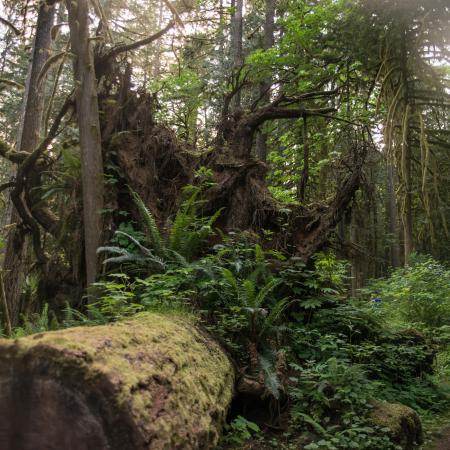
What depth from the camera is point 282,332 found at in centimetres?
540

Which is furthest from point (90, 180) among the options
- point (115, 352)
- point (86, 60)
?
point (115, 352)

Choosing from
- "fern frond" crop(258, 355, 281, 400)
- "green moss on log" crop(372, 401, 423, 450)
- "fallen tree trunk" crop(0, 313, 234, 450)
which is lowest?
"green moss on log" crop(372, 401, 423, 450)

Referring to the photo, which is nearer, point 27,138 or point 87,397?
Result: point 87,397

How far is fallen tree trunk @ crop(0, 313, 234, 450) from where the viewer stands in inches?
84.0

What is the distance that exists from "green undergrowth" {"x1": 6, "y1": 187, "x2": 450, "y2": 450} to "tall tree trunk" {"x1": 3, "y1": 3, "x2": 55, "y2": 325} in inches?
152

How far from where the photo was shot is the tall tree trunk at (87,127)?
6.88 metres

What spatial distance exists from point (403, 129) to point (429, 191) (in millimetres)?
3483

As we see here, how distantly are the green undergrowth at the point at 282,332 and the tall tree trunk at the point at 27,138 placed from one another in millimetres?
3866

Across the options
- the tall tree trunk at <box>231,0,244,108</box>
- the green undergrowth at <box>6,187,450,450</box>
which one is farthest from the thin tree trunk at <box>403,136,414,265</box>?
the tall tree trunk at <box>231,0,244,108</box>

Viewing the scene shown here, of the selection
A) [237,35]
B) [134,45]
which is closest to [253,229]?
[134,45]

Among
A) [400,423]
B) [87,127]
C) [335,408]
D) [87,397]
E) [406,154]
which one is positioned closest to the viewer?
[87,397]

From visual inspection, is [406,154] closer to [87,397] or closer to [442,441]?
[442,441]

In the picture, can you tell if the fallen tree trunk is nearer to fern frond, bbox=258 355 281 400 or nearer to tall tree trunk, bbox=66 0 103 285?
fern frond, bbox=258 355 281 400

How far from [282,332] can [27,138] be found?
7.99 m
